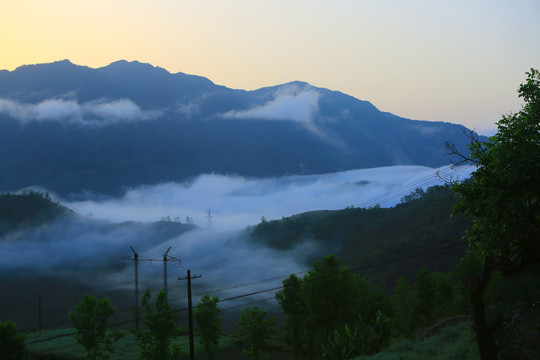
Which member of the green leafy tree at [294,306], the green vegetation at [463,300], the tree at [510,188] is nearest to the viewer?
the green vegetation at [463,300]

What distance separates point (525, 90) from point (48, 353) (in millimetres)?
97151

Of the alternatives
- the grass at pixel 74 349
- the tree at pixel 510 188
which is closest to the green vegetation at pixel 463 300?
the tree at pixel 510 188

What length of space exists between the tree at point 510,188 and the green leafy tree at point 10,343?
54.3 m

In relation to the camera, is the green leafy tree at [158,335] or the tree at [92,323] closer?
the green leafy tree at [158,335]

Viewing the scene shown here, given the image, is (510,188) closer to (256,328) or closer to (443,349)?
(443,349)

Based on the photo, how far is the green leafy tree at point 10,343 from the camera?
2167 inches

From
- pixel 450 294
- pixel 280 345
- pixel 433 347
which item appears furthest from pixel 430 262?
pixel 433 347

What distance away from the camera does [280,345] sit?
111 meters

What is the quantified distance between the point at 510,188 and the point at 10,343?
5739cm

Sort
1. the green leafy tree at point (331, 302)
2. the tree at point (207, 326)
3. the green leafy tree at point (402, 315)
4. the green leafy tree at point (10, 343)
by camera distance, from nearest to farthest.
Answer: the green leafy tree at point (10, 343) < the green leafy tree at point (331, 302) < the tree at point (207, 326) < the green leafy tree at point (402, 315)

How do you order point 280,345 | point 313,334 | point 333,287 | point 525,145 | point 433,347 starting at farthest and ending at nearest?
1. point 280,345
2. point 313,334
3. point 333,287
4. point 433,347
5. point 525,145

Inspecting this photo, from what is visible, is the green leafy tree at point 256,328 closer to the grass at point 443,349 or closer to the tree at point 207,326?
the tree at point 207,326

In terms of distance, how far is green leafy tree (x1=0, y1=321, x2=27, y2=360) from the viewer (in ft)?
181

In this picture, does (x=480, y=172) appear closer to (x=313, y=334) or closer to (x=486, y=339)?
(x=486, y=339)
